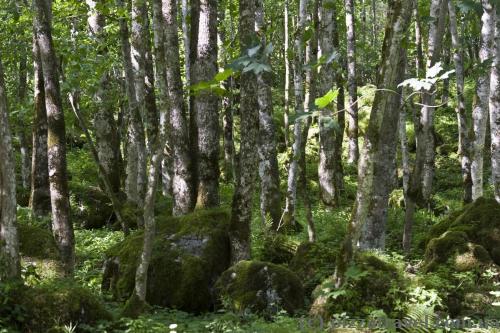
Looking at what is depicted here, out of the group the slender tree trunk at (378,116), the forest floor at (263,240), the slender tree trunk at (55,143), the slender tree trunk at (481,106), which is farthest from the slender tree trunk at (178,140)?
the slender tree trunk at (481,106)

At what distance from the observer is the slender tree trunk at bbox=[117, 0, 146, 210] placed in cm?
1119

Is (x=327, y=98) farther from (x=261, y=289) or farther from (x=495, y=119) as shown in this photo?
(x=495, y=119)

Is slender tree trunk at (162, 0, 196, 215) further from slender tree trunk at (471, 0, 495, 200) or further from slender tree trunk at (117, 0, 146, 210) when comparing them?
slender tree trunk at (471, 0, 495, 200)

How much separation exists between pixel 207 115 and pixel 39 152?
496 centimetres

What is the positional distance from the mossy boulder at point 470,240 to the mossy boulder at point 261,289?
255 cm

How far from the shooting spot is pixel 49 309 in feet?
20.4

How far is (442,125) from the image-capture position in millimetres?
26281

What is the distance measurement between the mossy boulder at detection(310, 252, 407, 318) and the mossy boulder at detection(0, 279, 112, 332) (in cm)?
276

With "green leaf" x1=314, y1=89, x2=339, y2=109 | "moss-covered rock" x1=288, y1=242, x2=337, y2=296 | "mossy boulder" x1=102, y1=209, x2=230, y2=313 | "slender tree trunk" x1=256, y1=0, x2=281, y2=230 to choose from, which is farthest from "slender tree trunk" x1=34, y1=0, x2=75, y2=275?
"green leaf" x1=314, y1=89, x2=339, y2=109

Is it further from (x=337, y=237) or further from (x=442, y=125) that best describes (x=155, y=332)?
(x=442, y=125)

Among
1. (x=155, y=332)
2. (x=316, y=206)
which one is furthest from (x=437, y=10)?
(x=155, y=332)

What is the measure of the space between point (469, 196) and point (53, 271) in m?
9.59

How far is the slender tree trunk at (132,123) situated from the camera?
1119cm

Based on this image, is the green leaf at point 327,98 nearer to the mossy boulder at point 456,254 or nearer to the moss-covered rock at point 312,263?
the moss-covered rock at point 312,263
